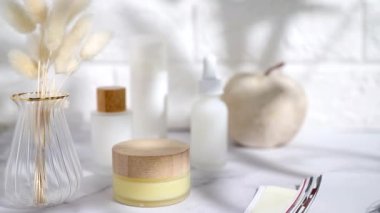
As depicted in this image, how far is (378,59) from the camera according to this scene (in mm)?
864

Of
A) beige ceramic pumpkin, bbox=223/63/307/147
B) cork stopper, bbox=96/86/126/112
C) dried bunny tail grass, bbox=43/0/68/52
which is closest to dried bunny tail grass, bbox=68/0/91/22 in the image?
dried bunny tail grass, bbox=43/0/68/52

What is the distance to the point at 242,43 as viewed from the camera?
0.86m

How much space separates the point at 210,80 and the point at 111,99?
0.13m

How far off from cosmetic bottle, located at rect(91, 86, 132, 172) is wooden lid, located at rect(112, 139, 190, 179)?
0.11 m

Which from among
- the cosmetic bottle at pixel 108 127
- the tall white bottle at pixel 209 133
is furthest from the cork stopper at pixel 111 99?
the tall white bottle at pixel 209 133

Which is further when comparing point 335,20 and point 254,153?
point 335,20

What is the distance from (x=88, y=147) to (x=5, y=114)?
185mm

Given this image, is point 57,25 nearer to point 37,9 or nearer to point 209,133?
point 37,9

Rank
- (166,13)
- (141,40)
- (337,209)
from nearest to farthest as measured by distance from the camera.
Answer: (337,209) → (141,40) → (166,13)

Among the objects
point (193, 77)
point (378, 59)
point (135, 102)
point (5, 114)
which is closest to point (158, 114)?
point (135, 102)

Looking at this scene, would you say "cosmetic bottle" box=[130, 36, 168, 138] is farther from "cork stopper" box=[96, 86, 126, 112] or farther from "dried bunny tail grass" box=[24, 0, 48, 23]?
"dried bunny tail grass" box=[24, 0, 48, 23]

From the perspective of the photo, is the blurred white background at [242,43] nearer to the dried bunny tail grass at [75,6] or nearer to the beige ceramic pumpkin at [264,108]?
the beige ceramic pumpkin at [264,108]

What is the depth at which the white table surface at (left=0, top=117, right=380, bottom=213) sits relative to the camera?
0.52 metres

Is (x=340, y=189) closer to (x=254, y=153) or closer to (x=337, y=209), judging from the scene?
(x=337, y=209)
